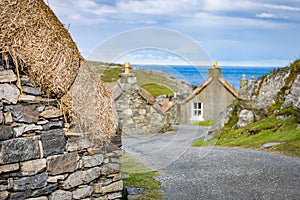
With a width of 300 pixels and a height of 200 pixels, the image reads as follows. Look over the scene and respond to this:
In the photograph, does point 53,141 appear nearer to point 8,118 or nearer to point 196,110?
point 8,118

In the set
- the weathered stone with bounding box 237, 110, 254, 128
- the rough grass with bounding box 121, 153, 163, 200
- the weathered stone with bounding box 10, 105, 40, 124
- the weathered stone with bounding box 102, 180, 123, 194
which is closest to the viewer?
the weathered stone with bounding box 10, 105, 40, 124

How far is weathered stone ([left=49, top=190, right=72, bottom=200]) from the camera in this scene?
20.3 ft

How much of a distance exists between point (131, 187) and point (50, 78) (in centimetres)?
347

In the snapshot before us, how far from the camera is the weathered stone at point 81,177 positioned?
6340mm

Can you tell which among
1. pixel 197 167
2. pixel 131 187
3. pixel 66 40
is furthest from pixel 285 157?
pixel 66 40

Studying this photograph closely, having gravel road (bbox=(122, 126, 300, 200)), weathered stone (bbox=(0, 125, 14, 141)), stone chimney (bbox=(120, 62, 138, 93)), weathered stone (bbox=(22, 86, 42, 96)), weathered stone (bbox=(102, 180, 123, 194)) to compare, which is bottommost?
gravel road (bbox=(122, 126, 300, 200))

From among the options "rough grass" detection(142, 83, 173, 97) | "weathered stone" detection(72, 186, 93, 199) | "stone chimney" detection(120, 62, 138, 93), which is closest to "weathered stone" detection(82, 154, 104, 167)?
"weathered stone" detection(72, 186, 93, 199)

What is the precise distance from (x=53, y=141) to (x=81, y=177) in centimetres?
82

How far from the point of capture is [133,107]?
62.7ft

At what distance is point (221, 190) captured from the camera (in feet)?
27.7

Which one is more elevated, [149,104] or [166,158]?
[149,104]

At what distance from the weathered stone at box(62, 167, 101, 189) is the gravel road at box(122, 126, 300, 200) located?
6.33ft

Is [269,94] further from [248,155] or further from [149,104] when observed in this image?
[248,155]

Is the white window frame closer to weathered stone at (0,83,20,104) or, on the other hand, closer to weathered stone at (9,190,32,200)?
weathered stone at (9,190,32,200)
